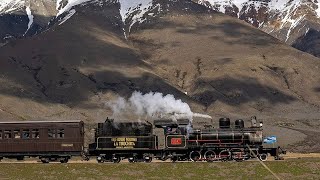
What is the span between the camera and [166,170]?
42531 mm

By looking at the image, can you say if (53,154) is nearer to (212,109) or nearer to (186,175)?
(186,175)

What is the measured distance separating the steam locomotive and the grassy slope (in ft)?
13.5

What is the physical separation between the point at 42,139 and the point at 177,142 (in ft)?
38.8

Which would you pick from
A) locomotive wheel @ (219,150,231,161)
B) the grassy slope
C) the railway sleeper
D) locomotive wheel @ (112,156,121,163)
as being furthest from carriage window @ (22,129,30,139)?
locomotive wheel @ (219,150,231,161)

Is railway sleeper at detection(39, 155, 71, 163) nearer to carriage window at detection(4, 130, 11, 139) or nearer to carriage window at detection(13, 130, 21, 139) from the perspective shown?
carriage window at detection(13, 130, 21, 139)

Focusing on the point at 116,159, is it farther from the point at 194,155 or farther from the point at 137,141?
the point at 194,155

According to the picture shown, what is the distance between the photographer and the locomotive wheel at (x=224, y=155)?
4844 cm

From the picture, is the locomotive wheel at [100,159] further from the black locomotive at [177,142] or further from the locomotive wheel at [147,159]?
the locomotive wheel at [147,159]

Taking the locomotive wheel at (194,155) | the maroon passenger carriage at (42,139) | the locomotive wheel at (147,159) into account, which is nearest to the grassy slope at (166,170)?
the maroon passenger carriage at (42,139)

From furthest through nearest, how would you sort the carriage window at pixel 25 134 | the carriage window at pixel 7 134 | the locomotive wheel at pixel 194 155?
the carriage window at pixel 7 134
the carriage window at pixel 25 134
the locomotive wheel at pixel 194 155

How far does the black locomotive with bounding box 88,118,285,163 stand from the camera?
48344 millimetres

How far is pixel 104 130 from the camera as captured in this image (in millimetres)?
49594

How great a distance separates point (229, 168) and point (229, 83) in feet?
487

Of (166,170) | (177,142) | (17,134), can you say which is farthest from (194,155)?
(17,134)
